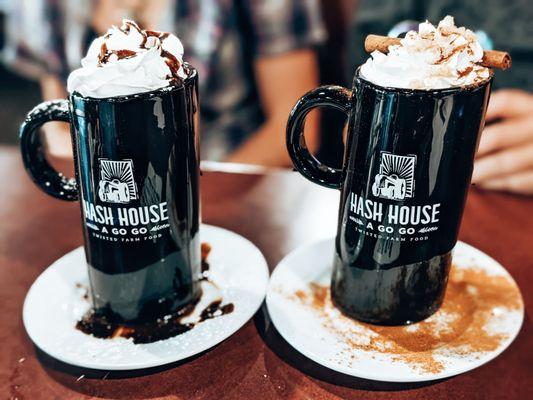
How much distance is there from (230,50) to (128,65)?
114 cm

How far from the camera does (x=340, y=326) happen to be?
62 centimetres

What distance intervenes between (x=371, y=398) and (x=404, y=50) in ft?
1.05

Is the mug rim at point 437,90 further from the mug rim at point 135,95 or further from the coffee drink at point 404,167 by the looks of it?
the mug rim at point 135,95

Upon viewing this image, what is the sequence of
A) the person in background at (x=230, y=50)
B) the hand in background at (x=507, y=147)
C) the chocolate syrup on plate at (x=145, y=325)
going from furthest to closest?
the person in background at (x=230, y=50)
the hand in background at (x=507, y=147)
the chocolate syrup on plate at (x=145, y=325)

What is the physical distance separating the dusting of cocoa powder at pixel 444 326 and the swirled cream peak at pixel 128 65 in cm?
28

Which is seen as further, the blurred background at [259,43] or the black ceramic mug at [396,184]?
the blurred background at [259,43]

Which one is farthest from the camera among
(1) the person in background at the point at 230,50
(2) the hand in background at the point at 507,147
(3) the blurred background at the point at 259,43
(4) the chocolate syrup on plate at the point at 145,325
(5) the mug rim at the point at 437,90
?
(1) the person in background at the point at 230,50

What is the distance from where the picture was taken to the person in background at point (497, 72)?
965mm

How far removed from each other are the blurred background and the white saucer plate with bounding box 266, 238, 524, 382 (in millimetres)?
726

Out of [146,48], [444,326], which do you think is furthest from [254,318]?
[146,48]

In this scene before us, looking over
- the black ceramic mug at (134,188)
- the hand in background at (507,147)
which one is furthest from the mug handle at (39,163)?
the hand in background at (507,147)

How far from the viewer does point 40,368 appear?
1.91ft

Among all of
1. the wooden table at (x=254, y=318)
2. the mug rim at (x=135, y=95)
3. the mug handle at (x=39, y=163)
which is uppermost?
the mug rim at (x=135, y=95)

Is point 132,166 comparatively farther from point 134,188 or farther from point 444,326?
point 444,326
